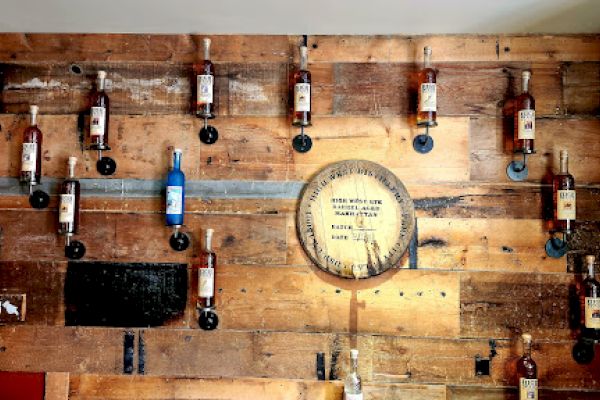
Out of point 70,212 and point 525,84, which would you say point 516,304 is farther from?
point 70,212

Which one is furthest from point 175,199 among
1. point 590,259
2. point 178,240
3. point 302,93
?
point 590,259

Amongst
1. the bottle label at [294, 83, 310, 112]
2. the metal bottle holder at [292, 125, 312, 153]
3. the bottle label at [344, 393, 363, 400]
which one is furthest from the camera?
the metal bottle holder at [292, 125, 312, 153]

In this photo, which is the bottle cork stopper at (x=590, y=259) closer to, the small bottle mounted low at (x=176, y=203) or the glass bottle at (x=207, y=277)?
the glass bottle at (x=207, y=277)

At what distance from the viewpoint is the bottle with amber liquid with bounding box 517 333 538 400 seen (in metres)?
2.34

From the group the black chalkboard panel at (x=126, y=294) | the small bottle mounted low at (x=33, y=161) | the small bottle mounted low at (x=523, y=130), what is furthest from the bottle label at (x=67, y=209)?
the small bottle mounted low at (x=523, y=130)

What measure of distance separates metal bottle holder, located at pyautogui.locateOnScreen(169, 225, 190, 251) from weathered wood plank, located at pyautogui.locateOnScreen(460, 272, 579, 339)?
128cm

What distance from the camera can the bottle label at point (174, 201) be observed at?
247 centimetres

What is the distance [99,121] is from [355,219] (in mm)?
1259

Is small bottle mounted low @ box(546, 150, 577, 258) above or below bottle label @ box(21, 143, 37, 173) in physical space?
below

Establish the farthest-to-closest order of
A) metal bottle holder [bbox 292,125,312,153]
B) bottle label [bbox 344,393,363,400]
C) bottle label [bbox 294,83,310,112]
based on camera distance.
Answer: metal bottle holder [bbox 292,125,312,153] < bottle label [bbox 294,83,310,112] < bottle label [bbox 344,393,363,400]

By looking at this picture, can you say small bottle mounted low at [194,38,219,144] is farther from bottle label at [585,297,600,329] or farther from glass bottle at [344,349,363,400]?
bottle label at [585,297,600,329]

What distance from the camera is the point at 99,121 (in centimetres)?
252

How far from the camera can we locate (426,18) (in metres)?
2.39

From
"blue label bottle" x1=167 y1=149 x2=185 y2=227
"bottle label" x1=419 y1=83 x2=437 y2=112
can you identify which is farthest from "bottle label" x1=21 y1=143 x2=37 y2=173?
"bottle label" x1=419 y1=83 x2=437 y2=112
